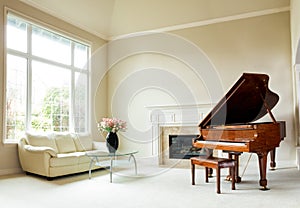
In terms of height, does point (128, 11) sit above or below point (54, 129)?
above

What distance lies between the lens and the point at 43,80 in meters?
6.27

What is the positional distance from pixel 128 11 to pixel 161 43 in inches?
45.4

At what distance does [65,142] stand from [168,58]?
125 inches

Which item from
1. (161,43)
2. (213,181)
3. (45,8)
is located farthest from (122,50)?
(213,181)

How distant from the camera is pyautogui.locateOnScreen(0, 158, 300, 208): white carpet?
336 cm

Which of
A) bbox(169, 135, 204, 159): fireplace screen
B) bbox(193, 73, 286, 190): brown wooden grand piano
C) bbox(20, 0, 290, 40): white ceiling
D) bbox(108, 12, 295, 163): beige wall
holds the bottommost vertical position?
bbox(169, 135, 204, 159): fireplace screen

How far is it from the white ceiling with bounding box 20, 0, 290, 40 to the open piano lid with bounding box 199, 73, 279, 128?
2.50 m

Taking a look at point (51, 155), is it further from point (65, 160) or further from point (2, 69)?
point (2, 69)

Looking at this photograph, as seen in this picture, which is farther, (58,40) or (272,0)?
(58,40)

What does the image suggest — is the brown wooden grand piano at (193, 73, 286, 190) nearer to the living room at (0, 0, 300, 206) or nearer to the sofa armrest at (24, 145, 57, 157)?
the living room at (0, 0, 300, 206)

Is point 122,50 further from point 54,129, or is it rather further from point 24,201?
point 24,201

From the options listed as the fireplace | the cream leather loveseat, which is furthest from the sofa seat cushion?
the fireplace

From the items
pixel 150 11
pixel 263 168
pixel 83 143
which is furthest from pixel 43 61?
pixel 263 168

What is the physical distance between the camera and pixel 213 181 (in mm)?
4566
